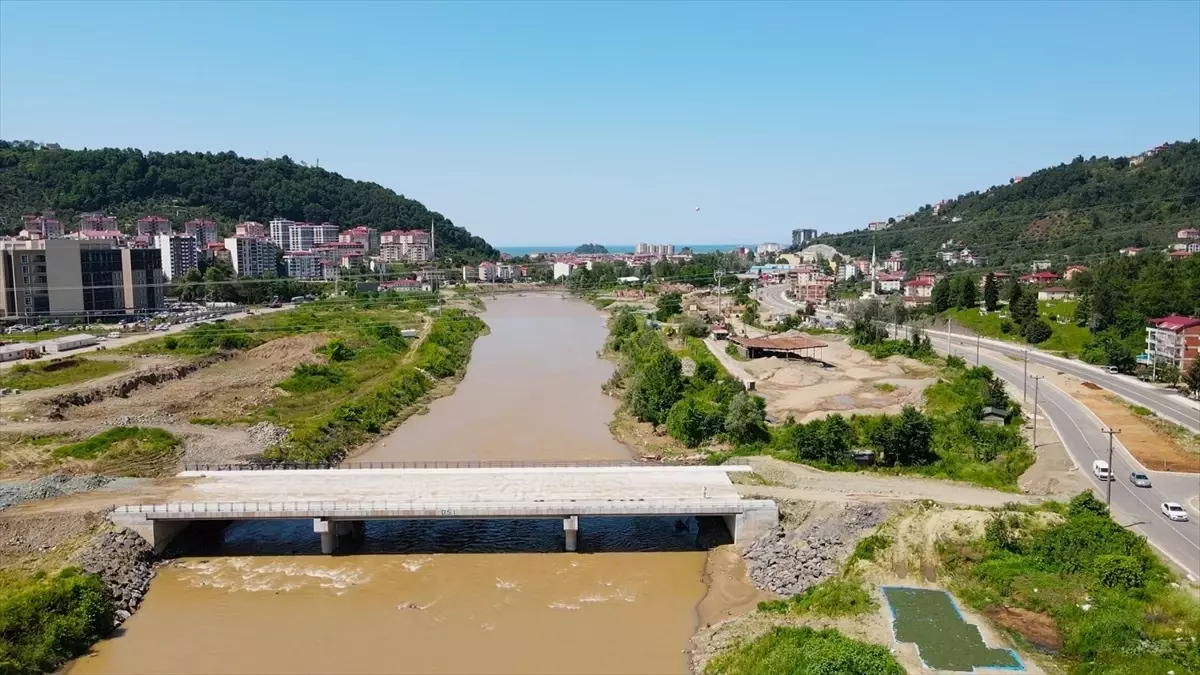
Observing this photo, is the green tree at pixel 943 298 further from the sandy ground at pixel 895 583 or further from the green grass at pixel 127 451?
the green grass at pixel 127 451

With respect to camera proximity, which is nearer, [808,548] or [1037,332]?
[808,548]

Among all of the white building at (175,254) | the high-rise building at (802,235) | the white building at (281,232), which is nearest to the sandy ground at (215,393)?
the white building at (175,254)

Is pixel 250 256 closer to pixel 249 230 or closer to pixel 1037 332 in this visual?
pixel 249 230

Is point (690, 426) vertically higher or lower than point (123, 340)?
lower

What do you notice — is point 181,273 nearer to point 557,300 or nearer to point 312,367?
point 557,300

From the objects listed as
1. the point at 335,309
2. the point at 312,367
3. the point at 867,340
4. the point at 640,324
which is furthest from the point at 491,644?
the point at 335,309

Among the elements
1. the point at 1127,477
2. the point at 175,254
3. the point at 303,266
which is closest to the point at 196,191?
the point at 303,266
